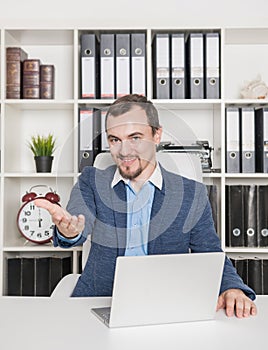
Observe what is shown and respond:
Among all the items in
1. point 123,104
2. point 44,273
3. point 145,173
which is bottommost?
point 44,273

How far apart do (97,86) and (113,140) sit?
180 cm

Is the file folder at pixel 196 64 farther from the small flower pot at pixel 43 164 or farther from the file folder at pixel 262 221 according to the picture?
the small flower pot at pixel 43 164

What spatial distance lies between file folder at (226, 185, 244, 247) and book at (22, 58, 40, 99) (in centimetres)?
106

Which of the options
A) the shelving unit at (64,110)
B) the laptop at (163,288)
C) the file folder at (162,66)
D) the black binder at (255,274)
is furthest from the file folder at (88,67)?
the laptop at (163,288)

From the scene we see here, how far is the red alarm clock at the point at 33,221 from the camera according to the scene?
2.95 m

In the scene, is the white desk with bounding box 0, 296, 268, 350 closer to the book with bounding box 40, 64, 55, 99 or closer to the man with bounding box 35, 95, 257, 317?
the man with bounding box 35, 95, 257, 317

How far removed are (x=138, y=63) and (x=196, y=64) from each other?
28cm

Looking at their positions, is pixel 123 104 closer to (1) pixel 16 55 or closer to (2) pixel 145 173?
(2) pixel 145 173

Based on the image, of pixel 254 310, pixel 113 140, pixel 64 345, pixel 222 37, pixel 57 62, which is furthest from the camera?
pixel 57 62

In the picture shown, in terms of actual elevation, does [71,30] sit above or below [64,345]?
above

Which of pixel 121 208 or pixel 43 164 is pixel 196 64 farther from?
pixel 121 208

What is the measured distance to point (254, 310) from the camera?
4.48ft

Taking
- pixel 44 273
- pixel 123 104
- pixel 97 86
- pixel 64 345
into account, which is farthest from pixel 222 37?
pixel 64 345

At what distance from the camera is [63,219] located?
125 centimetres
